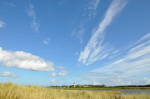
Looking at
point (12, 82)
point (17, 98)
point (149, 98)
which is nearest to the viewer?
point (17, 98)

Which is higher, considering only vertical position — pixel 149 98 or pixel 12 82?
pixel 12 82

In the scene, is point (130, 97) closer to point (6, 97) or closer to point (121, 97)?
point (121, 97)

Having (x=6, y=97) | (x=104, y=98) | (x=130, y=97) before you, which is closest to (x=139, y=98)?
(x=130, y=97)

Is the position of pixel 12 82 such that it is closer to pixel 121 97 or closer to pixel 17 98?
pixel 17 98

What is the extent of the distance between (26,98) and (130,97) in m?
12.4

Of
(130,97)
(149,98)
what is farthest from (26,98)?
(149,98)

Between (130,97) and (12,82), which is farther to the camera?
(12,82)

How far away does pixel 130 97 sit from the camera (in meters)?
16.6

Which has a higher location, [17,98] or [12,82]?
[12,82]

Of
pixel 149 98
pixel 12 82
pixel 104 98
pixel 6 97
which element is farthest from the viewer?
pixel 12 82

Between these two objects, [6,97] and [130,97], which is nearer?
[6,97]

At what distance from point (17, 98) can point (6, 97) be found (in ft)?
2.65

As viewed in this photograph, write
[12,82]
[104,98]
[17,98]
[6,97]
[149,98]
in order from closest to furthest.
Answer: [6,97] < [17,98] < [149,98] < [104,98] < [12,82]

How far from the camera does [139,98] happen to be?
16.3m
